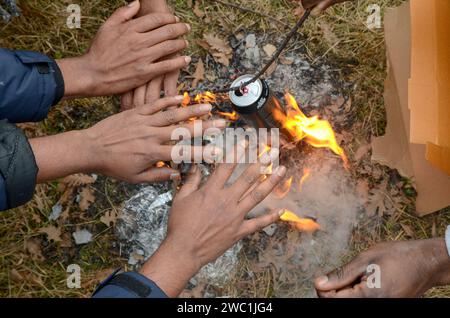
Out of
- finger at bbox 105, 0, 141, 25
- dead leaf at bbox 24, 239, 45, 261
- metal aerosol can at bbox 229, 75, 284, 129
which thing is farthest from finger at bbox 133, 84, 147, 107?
dead leaf at bbox 24, 239, 45, 261

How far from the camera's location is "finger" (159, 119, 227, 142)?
2.73 m

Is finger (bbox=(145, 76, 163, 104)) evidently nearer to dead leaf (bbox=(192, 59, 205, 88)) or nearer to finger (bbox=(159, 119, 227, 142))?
finger (bbox=(159, 119, 227, 142))

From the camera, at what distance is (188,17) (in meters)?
3.75

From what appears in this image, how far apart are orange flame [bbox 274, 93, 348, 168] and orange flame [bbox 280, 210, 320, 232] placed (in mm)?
465

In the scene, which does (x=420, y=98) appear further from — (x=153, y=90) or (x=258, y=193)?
(x=153, y=90)

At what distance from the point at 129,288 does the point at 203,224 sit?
50 cm

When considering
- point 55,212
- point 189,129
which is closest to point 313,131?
point 189,129

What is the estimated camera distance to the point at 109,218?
355 centimetres

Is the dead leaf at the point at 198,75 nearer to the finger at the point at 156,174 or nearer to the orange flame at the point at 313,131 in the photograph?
the orange flame at the point at 313,131

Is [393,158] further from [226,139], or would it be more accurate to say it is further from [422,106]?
[226,139]

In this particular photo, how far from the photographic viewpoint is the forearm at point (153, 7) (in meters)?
3.08

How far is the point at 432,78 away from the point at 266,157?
1.03 m

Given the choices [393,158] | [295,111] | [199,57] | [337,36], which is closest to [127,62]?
[199,57]

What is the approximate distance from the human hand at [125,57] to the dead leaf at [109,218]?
936 mm
